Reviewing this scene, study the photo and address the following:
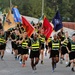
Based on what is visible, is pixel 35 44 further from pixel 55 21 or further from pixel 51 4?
pixel 51 4

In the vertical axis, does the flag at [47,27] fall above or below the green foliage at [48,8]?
below

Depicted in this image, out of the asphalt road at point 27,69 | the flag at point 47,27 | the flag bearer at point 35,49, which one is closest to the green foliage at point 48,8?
the asphalt road at point 27,69

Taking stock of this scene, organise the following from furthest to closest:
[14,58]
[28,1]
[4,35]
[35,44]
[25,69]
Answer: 1. [28,1]
2. [14,58]
3. [4,35]
4. [25,69]
5. [35,44]

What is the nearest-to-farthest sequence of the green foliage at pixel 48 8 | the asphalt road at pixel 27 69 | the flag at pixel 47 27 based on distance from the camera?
the asphalt road at pixel 27 69
the flag at pixel 47 27
the green foliage at pixel 48 8

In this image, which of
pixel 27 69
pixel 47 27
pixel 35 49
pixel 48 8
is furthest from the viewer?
pixel 48 8

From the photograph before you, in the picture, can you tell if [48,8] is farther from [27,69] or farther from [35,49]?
[35,49]

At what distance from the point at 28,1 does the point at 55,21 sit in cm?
5363

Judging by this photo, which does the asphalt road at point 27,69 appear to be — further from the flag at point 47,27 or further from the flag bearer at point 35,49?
the flag at point 47,27

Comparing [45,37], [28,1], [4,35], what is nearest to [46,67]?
[45,37]

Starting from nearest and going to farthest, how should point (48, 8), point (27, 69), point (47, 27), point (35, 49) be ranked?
point (35, 49) → point (27, 69) → point (47, 27) → point (48, 8)

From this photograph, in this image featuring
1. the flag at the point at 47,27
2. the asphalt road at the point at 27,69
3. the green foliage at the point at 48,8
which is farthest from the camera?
the green foliage at the point at 48,8

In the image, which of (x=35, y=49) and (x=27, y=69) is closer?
(x=35, y=49)

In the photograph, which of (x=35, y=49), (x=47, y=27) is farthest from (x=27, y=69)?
(x=47, y=27)

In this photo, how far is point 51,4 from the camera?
242ft
